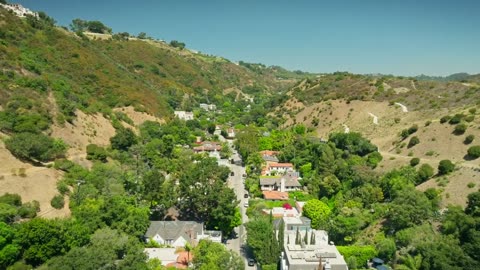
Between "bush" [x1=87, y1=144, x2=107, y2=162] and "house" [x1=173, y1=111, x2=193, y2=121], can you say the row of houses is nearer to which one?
"bush" [x1=87, y1=144, x2=107, y2=162]

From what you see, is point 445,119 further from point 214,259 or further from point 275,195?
point 214,259

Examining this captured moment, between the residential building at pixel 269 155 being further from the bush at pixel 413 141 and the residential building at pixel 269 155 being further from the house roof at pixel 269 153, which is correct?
the bush at pixel 413 141

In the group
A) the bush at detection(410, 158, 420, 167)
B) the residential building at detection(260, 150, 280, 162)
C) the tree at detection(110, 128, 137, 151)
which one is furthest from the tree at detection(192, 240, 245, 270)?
the residential building at detection(260, 150, 280, 162)

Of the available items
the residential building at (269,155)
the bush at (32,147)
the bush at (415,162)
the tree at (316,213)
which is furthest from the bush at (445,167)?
the bush at (32,147)

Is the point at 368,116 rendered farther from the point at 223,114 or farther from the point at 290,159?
the point at 223,114

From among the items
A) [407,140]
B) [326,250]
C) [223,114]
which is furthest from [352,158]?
[223,114]

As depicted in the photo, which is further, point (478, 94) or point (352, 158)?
point (478, 94)
